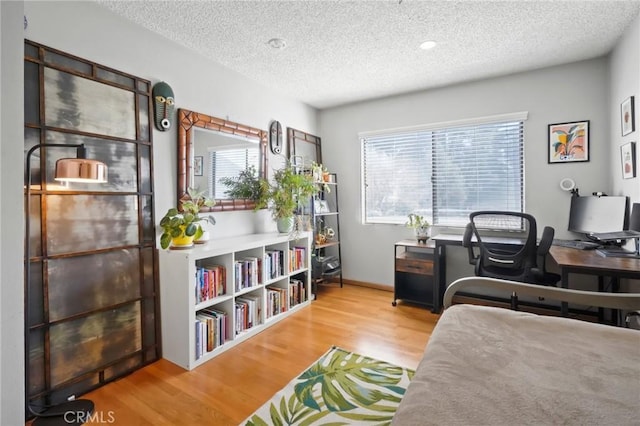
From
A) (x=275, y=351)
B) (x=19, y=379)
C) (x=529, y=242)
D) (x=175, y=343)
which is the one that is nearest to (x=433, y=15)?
(x=529, y=242)

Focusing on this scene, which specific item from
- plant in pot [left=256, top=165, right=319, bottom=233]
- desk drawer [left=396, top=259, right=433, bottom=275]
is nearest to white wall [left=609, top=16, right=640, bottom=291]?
desk drawer [left=396, top=259, right=433, bottom=275]

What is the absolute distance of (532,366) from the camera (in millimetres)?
922

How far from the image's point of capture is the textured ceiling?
2020 mm

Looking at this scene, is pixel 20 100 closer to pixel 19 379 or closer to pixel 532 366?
pixel 19 379

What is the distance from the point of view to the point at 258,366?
215 cm

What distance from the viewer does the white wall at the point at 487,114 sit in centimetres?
280

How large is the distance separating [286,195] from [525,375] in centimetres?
253

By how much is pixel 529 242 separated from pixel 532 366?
1874 millimetres

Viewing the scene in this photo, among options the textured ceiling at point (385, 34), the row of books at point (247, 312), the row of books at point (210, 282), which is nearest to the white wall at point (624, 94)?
the textured ceiling at point (385, 34)

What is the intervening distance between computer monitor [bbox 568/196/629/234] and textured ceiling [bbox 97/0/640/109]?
1.28 meters

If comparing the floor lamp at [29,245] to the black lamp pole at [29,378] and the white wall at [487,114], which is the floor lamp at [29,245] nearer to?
the black lamp pole at [29,378]
